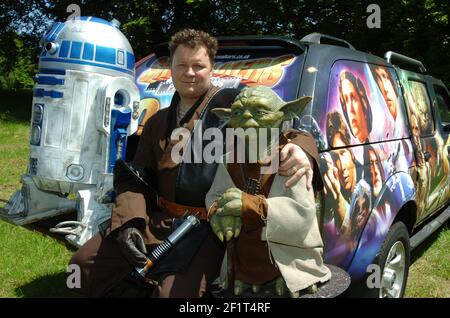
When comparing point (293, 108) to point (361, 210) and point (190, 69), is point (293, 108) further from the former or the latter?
point (361, 210)

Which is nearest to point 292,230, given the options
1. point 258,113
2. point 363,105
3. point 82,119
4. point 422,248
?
point 258,113

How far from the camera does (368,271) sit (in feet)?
8.87

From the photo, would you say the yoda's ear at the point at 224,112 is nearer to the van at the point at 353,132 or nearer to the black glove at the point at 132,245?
the van at the point at 353,132

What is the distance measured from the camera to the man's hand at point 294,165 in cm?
194

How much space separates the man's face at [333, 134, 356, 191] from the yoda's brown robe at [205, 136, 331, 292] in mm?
484

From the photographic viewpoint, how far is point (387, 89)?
10.5 ft

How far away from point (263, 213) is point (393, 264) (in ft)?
5.10

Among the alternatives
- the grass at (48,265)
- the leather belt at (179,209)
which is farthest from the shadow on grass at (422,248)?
the leather belt at (179,209)

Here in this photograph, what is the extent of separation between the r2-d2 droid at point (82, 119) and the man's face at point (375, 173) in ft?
4.58

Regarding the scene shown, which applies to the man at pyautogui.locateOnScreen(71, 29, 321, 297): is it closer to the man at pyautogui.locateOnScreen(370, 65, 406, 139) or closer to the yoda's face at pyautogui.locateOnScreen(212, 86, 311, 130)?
the yoda's face at pyautogui.locateOnScreen(212, 86, 311, 130)

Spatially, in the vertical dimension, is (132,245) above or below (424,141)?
below

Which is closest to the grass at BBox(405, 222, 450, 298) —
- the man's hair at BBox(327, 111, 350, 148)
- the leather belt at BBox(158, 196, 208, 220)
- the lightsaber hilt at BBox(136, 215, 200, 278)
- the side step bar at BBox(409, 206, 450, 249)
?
the side step bar at BBox(409, 206, 450, 249)
